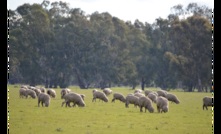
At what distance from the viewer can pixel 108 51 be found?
8162 cm

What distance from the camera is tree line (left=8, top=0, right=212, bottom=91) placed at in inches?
2235

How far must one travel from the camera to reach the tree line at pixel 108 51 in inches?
2235

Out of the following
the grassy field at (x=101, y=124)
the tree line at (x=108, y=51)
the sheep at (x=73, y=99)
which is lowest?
the grassy field at (x=101, y=124)

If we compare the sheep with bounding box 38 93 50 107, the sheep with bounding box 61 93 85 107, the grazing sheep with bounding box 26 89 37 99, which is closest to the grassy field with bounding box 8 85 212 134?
the sheep with bounding box 38 93 50 107

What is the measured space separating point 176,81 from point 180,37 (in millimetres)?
16760

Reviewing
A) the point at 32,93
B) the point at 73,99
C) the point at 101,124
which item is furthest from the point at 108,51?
the point at 101,124

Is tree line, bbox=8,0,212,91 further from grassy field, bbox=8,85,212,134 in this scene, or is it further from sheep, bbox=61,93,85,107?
grassy field, bbox=8,85,212,134

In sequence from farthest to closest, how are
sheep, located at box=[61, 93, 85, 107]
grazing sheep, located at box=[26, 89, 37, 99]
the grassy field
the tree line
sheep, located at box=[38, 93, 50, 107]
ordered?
the tree line < grazing sheep, located at box=[26, 89, 37, 99] < sheep, located at box=[61, 93, 85, 107] < sheep, located at box=[38, 93, 50, 107] < the grassy field

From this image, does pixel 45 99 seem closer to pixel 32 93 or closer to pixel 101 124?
pixel 32 93

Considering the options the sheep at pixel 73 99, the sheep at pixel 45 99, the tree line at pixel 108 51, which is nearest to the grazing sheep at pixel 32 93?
the sheep at pixel 45 99

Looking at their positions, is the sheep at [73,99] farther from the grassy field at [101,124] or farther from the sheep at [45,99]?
the grassy field at [101,124]

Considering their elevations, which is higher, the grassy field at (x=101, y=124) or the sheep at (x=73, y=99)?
the sheep at (x=73, y=99)

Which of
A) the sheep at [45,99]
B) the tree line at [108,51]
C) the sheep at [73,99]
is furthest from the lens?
the tree line at [108,51]
